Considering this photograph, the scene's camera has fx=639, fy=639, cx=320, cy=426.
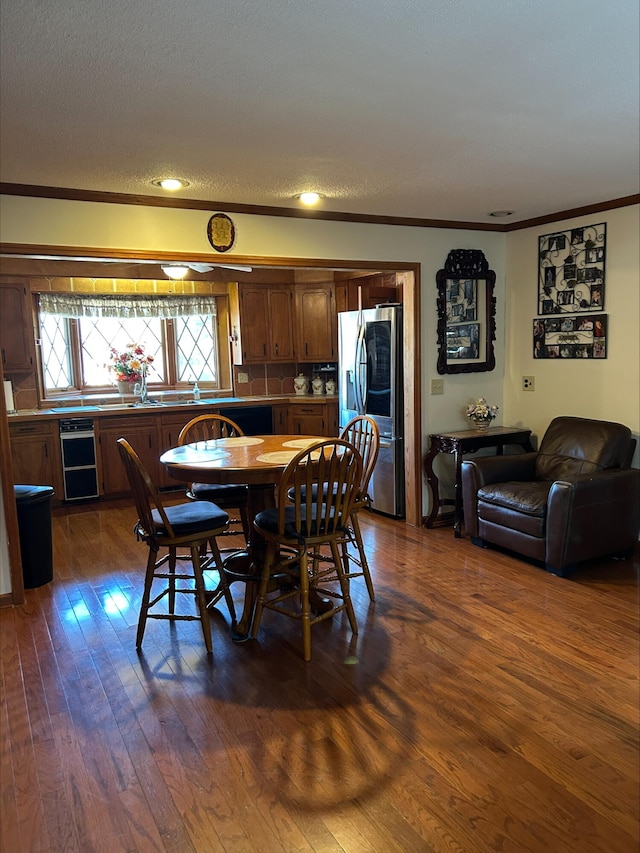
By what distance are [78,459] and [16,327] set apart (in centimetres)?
130

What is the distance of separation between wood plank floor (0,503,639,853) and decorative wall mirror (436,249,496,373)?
6.61 ft

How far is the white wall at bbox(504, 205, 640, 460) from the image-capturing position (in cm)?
433

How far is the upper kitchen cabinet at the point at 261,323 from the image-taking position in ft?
22.2

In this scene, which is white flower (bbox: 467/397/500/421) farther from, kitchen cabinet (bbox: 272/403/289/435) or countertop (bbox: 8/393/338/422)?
kitchen cabinet (bbox: 272/403/289/435)

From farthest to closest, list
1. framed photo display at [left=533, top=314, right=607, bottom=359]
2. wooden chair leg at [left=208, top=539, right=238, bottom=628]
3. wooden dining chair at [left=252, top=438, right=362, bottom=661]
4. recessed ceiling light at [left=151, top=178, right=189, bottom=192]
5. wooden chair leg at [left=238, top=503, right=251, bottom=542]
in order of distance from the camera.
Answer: framed photo display at [left=533, top=314, right=607, bottom=359], wooden chair leg at [left=238, top=503, right=251, bottom=542], recessed ceiling light at [left=151, top=178, right=189, bottom=192], wooden chair leg at [left=208, top=539, right=238, bottom=628], wooden dining chair at [left=252, top=438, right=362, bottom=661]

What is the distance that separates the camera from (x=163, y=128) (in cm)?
265

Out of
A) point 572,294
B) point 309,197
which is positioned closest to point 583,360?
point 572,294

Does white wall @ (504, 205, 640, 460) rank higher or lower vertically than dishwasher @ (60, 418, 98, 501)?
higher

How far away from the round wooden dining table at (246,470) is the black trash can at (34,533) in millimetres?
1009

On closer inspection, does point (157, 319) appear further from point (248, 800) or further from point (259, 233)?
point (248, 800)

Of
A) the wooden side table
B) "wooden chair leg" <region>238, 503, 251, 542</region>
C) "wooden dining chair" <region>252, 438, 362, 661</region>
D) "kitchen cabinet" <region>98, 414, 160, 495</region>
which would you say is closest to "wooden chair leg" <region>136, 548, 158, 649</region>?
"wooden dining chair" <region>252, 438, 362, 661</region>

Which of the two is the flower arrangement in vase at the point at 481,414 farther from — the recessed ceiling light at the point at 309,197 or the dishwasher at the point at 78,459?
the dishwasher at the point at 78,459

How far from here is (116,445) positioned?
20.2ft

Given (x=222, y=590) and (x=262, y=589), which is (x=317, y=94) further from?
(x=222, y=590)
